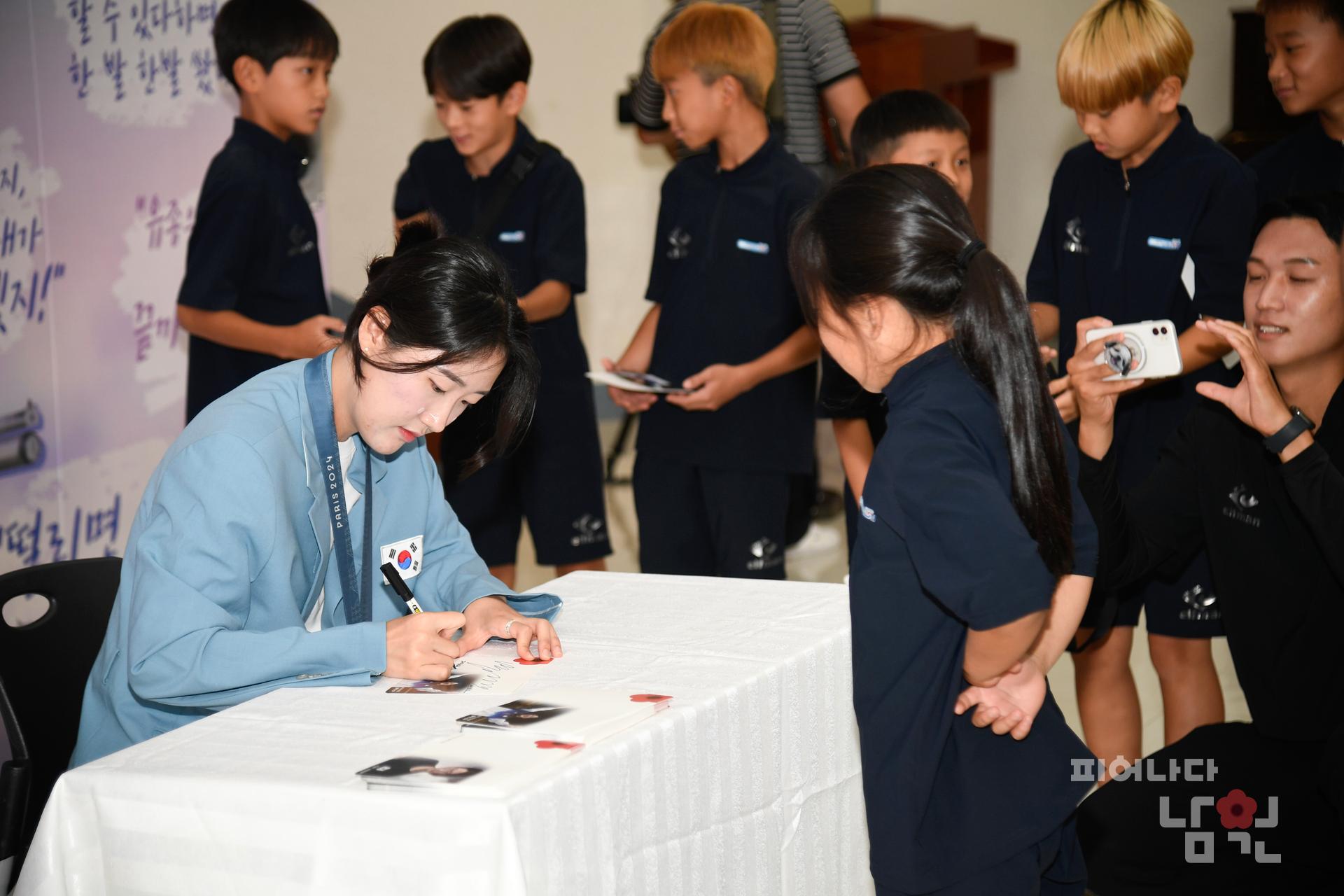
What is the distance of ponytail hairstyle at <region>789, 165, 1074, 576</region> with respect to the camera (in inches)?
54.3

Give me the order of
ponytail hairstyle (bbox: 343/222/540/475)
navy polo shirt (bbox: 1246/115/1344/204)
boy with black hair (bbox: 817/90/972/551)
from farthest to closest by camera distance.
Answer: navy polo shirt (bbox: 1246/115/1344/204), boy with black hair (bbox: 817/90/972/551), ponytail hairstyle (bbox: 343/222/540/475)

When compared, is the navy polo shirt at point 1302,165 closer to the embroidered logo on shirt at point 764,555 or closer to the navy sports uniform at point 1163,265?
the navy sports uniform at point 1163,265

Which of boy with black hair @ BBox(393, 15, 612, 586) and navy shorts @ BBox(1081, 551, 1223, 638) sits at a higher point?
boy with black hair @ BBox(393, 15, 612, 586)

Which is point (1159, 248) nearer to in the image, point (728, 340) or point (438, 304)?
point (728, 340)

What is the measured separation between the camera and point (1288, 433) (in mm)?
2002

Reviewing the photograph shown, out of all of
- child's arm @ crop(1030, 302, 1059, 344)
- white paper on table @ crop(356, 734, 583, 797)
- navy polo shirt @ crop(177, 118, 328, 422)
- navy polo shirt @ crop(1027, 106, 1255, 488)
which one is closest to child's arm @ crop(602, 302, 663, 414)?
navy polo shirt @ crop(177, 118, 328, 422)

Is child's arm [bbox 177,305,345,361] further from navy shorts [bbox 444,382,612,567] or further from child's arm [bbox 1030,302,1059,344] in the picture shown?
child's arm [bbox 1030,302,1059,344]

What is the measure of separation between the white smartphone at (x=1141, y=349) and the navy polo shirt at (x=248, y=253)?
179 centimetres

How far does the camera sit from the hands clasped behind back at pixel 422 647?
5.12ft

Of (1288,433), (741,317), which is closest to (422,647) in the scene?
(1288,433)

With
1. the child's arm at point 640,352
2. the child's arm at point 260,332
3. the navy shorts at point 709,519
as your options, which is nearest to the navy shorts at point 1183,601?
the navy shorts at point 709,519

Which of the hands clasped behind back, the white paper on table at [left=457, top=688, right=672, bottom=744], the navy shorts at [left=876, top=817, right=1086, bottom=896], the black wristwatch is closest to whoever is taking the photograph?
the white paper on table at [left=457, top=688, right=672, bottom=744]

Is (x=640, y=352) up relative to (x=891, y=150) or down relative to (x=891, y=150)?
down

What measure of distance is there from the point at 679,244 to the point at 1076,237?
0.87m
